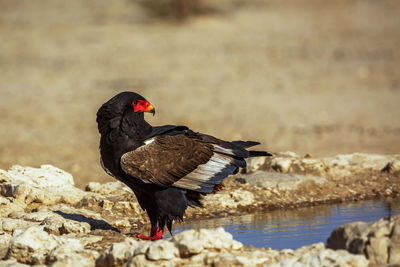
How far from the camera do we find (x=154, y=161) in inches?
270

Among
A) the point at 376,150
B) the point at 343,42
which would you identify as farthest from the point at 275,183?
the point at 343,42

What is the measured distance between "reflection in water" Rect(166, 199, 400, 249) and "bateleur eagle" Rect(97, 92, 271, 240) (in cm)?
64

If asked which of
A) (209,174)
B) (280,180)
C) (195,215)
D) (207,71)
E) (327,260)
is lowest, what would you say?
(327,260)

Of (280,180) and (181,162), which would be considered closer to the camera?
(181,162)

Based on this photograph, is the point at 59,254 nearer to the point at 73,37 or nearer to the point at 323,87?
the point at 323,87

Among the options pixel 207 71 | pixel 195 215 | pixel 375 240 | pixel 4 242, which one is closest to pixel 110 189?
pixel 195 215

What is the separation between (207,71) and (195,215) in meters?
13.0

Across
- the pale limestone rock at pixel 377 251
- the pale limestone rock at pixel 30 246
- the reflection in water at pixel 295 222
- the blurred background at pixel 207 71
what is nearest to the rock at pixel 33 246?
the pale limestone rock at pixel 30 246

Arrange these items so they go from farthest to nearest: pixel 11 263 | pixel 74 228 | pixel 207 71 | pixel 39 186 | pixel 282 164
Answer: pixel 207 71, pixel 282 164, pixel 39 186, pixel 74 228, pixel 11 263

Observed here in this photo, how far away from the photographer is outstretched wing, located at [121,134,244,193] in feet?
22.2

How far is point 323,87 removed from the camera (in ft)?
64.3

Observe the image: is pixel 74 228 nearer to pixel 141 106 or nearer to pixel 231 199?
pixel 141 106

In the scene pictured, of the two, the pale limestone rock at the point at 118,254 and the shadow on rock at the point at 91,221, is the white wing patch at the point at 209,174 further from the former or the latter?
the pale limestone rock at the point at 118,254

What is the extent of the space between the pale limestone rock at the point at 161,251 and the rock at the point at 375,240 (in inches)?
43.8
